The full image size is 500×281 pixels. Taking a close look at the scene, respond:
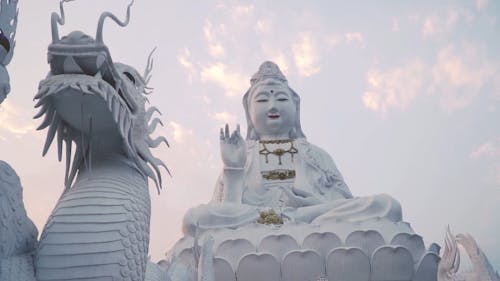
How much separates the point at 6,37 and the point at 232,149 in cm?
410

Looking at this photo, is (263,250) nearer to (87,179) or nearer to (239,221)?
(239,221)

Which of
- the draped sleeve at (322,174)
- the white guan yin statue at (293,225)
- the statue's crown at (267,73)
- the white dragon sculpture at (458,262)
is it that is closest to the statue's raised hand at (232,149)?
the white guan yin statue at (293,225)

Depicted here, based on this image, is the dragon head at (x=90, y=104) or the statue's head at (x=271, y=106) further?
the statue's head at (x=271, y=106)

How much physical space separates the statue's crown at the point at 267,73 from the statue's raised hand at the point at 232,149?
1.94 meters

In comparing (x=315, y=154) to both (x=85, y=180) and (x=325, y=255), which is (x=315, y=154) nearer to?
(x=325, y=255)

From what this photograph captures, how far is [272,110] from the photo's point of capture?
297 inches

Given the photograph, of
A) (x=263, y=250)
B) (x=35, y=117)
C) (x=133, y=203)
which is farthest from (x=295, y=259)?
(x=35, y=117)

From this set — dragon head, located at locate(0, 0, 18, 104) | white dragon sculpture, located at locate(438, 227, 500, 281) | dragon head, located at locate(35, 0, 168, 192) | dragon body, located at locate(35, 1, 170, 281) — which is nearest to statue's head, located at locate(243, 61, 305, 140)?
white dragon sculpture, located at locate(438, 227, 500, 281)

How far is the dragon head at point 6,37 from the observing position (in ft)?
6.76

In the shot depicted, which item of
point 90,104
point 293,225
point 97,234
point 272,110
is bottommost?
point 97,234

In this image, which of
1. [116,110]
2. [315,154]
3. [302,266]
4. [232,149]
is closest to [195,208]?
[232,149]

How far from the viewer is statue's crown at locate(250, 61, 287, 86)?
7.74 metres

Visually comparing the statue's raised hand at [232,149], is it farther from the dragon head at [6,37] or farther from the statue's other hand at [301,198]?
the dragon head at [6,37]

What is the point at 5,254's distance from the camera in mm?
1997
